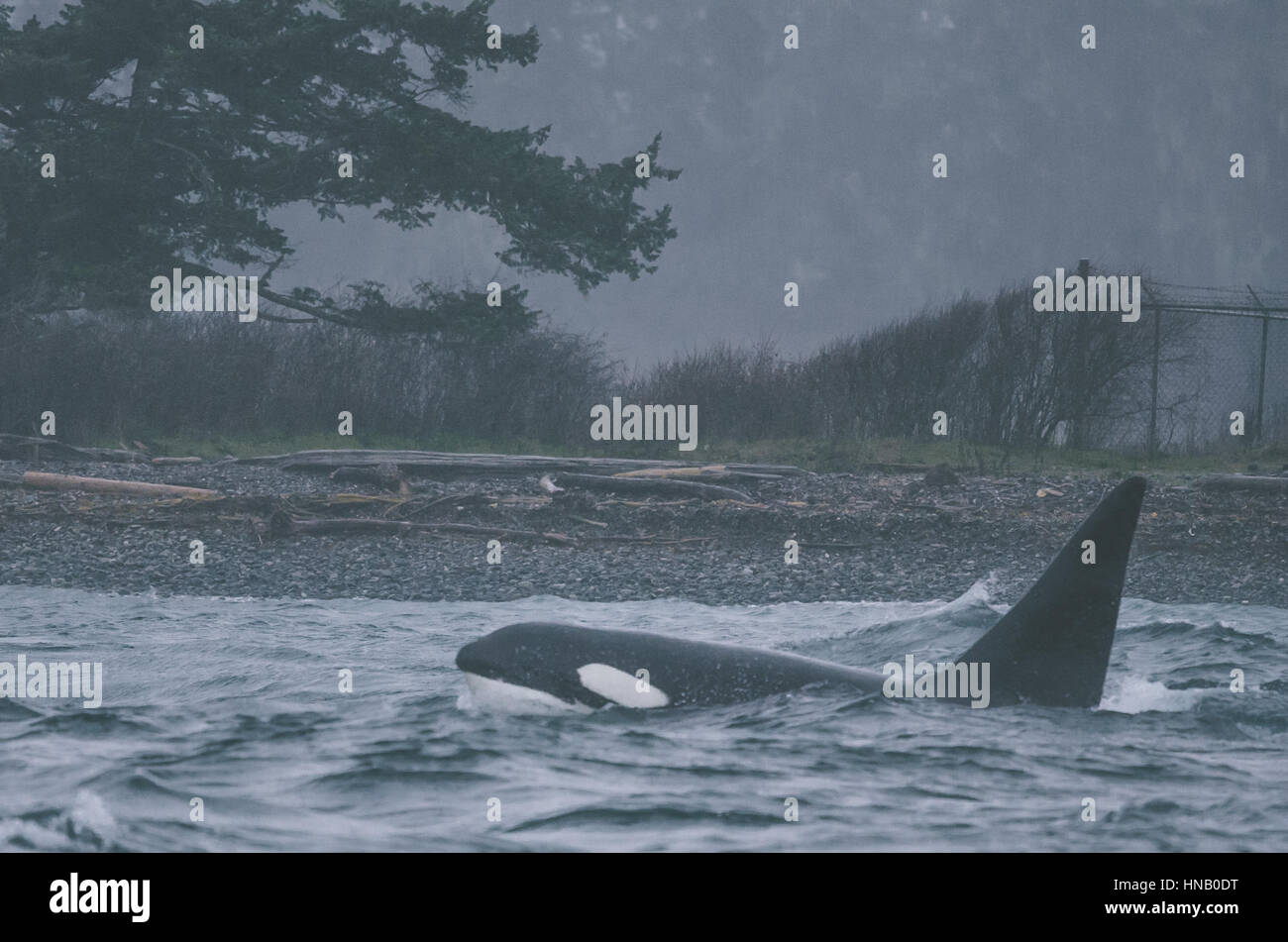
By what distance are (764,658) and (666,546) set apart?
8317mm

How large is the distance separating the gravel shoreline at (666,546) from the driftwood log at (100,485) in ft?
0.44

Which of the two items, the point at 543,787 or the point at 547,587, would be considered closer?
the point at 543,787

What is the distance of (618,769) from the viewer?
625 centimetres

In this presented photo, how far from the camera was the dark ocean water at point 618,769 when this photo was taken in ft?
18.0

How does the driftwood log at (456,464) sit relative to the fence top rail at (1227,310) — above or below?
below

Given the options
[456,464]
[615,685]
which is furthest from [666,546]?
[615,685]

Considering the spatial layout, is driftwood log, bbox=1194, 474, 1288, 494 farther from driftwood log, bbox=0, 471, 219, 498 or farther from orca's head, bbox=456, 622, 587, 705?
orca's head, bbox=456, 622, 587, 705

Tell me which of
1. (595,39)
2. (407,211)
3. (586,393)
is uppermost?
(595,39)

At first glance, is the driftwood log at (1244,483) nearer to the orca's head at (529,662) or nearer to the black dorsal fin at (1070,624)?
the black dorsal fin at (1070,624)

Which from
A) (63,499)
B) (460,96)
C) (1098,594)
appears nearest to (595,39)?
(460,96)

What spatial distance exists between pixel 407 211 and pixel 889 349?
858cm

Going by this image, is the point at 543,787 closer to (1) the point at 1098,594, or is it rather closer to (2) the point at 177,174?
(1) the point at 1098,594

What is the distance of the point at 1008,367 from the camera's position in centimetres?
2217

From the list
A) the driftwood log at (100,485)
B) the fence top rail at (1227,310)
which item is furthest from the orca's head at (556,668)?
the fence top rail at (1227,310)
